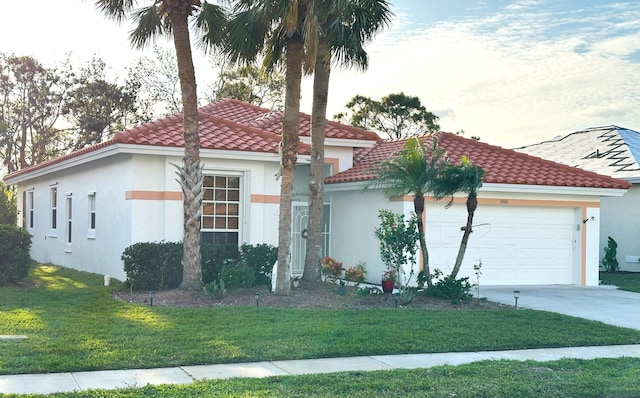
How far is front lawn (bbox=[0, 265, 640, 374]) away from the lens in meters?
9.52

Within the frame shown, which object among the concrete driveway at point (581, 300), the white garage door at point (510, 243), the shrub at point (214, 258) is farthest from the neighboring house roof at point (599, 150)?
the shrub at point (214, 258)

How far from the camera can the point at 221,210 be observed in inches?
730

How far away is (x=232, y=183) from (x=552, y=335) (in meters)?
9.16

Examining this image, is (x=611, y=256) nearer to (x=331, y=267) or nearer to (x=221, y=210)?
(x=331, y=267)

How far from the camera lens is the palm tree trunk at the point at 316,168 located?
1734 centimetres

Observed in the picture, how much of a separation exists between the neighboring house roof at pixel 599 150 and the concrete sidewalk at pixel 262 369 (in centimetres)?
1611

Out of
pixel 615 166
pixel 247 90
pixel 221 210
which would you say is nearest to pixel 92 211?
pixel 221 210

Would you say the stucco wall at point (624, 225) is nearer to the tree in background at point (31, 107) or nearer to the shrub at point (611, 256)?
the shrub at point (611, 256)

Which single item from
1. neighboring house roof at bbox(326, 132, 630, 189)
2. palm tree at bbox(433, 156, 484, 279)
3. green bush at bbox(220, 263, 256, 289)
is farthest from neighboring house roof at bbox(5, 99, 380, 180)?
palm tree at bbox(433, 156, 484, 279)

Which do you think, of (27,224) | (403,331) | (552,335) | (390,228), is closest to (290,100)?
(390,228)

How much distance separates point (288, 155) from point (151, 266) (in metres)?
3.76

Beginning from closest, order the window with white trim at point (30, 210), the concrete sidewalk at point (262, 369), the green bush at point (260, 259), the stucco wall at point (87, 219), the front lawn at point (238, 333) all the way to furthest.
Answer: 1. the concrete sidewalk at point (262, 369)
2. the front lawn at point (238, 333)
3. the green bush at point (260, 259)
4. the stucco wall at point (87, 219)
5. the window with white trim at point (30, 210)

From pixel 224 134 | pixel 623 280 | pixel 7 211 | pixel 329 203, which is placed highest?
pixel 224 134

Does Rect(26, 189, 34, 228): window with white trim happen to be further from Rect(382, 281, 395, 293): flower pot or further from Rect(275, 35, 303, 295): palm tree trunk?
Rect(382, 281, 395, 293): flower pot
